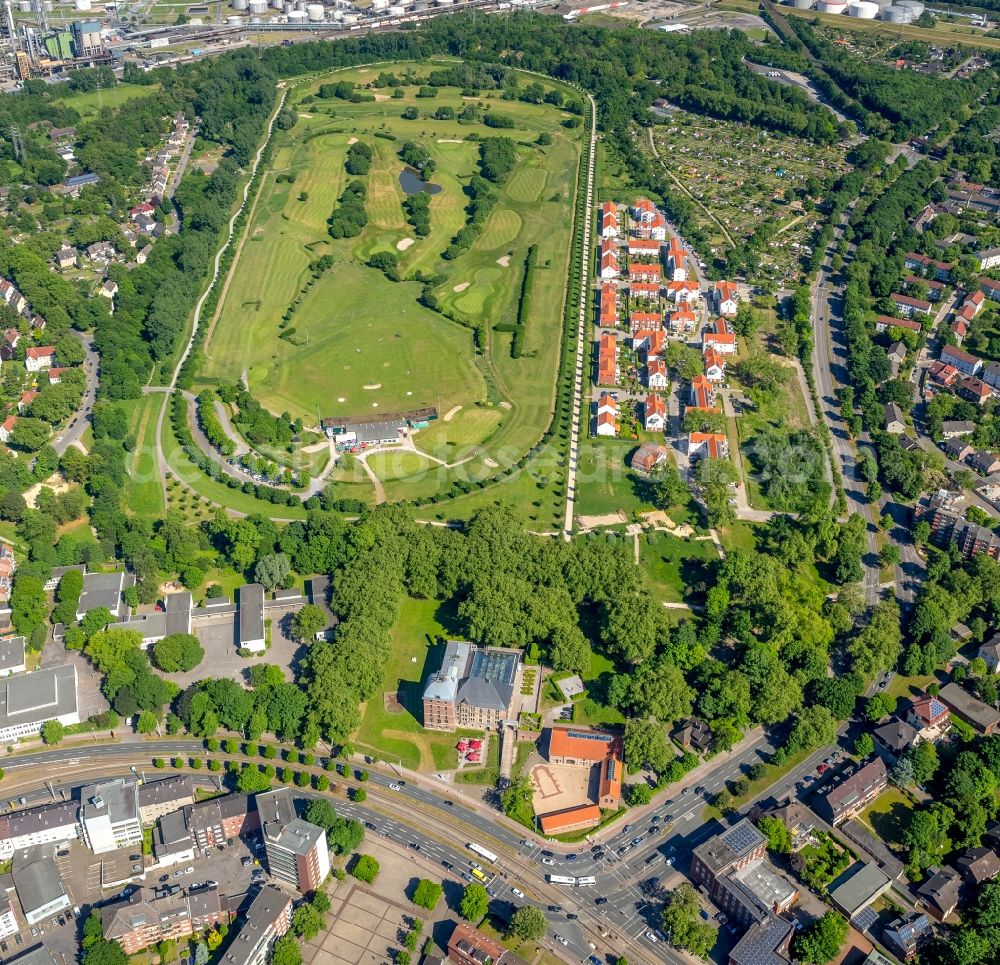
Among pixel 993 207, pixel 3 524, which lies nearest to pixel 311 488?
pixel 3 524

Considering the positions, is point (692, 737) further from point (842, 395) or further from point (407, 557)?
point (842, 395)

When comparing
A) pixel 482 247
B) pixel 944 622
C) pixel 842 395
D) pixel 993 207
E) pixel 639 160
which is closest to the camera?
pixel 944 622

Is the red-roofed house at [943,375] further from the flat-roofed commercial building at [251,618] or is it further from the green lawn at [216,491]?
the flat-roofed commercial building at [251,618]

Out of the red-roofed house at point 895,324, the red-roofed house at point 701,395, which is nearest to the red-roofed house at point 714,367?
the red-roofed house at point 701,395

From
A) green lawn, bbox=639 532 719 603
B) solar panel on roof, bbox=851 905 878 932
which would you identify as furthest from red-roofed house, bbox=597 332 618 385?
solar panel on roof, bbox=851 905 878 932

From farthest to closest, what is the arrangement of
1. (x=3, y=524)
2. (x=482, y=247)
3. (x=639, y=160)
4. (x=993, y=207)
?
1. (x=639, y=160)
2. (x=993, y=207)
3. (x=482, y=247)
4. (x=3, y=524)

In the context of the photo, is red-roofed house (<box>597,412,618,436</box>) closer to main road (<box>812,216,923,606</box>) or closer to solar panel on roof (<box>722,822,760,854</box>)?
main road (<box>812,216,923,606</box>)
